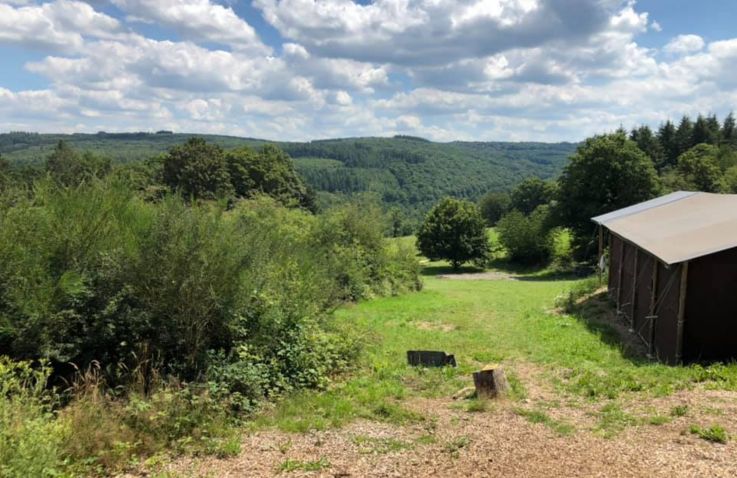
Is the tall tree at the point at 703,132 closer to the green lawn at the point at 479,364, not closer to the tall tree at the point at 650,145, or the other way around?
the tall tree at the point at 650,145

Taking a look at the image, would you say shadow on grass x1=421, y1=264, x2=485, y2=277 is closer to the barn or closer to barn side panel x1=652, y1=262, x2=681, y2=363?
the barn

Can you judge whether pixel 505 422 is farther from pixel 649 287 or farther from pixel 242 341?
pixel 649 287

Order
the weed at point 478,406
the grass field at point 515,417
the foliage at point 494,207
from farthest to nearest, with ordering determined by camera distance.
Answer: the foliage at point 494,207
the weed at point 478,406
the grass field at point 515,417

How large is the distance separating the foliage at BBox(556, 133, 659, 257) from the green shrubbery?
32.5 metres

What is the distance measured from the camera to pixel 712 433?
618cm

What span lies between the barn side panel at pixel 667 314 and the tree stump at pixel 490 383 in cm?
471

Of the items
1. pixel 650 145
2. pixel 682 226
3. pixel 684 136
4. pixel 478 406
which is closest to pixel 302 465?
pixel 478 406

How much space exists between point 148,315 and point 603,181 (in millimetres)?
36036

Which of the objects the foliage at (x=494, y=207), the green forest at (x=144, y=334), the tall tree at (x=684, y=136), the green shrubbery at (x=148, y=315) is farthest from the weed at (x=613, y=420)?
the foliage at (x=494, y=207)

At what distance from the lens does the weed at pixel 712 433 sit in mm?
6074

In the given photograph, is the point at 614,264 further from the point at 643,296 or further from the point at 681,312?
the point at 681,312

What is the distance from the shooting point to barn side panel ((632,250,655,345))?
12.4 metres

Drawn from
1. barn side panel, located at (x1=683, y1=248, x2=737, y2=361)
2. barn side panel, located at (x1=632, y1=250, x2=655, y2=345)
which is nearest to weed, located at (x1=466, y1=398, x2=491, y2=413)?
barn side panel, located at (x1=683, y1=248, x2=737, y2=361)

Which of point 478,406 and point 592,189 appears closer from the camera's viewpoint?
point 478,406
